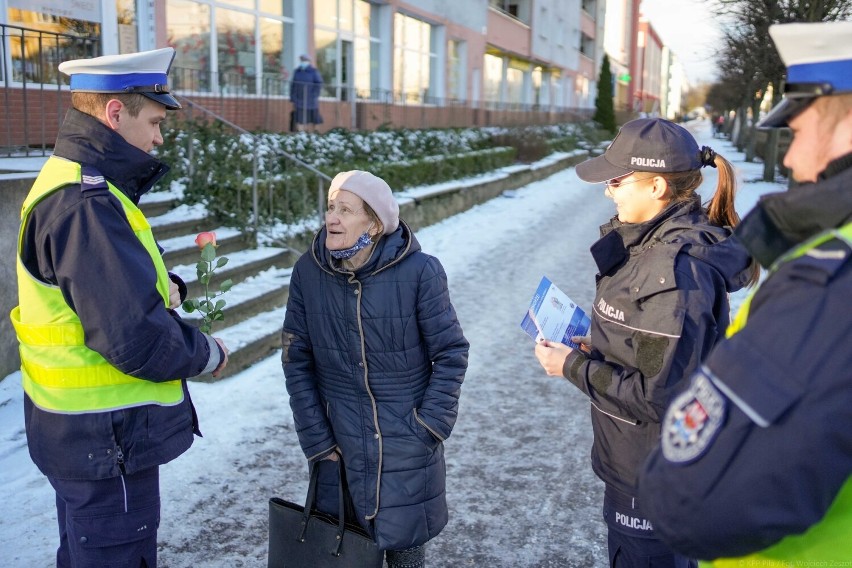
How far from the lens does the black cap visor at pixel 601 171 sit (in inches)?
91.8

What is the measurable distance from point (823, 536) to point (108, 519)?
6.33ft

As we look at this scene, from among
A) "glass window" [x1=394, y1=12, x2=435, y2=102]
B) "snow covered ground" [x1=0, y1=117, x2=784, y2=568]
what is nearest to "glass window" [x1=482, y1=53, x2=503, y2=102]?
"glass window" [x1=394, y1=12, x2=435, y2=102]

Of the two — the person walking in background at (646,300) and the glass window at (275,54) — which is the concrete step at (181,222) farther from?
the glass window at (275,54)

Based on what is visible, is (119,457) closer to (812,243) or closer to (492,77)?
(812,243)

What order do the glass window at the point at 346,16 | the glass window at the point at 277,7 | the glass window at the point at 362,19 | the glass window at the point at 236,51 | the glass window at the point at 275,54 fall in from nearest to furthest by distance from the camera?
the glass window at the point at 236,51 → the glass window at the point at 275,54 → the glass window at the point at 277,7 → the glass window at the point at 346,16 → the glass window at the point at 362,19

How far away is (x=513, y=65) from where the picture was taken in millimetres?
34125

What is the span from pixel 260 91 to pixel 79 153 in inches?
502

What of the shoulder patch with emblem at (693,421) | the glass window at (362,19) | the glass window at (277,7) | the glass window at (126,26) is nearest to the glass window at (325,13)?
the glass window at (277,7)

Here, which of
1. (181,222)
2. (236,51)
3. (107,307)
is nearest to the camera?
(107,307)

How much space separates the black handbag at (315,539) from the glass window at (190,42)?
1005cm

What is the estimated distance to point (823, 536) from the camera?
44.6 inches

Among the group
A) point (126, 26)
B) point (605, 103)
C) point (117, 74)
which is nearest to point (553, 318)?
point (117, 74)

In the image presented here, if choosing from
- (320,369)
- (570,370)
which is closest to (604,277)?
(570,370)

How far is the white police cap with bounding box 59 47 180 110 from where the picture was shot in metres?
2.23
